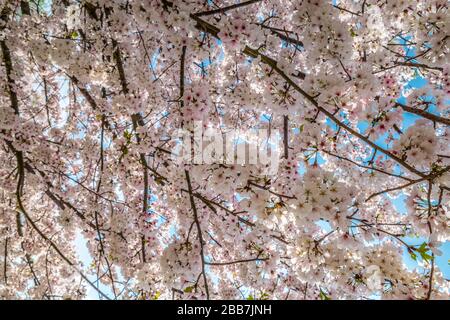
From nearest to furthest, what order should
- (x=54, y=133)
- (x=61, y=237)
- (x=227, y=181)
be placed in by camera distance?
(x=227, y=181) → (x=54, y=133) → (x=61, y=237)

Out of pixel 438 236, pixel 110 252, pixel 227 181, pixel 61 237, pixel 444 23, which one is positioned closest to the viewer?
pixel 438 236

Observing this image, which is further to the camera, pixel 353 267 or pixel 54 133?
pixel 54 133

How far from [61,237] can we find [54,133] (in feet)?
8.59

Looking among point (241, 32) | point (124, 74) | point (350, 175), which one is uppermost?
point (124, 74)

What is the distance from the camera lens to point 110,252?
193 inches

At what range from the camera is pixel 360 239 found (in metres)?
2.68

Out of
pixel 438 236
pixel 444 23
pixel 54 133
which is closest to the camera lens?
pixel 438 236
